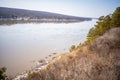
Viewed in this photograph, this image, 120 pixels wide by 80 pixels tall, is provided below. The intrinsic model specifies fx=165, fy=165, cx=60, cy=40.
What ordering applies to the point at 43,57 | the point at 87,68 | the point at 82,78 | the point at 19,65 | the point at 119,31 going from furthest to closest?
the point at 43,57 → the point at 19,65 → the point at 119,31 → the point at 87,68 → the point at 82,78

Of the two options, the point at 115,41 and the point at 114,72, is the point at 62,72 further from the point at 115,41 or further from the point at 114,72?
the point at 115,41

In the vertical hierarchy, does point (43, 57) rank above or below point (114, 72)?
below

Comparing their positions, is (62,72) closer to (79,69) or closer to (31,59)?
(79,69)

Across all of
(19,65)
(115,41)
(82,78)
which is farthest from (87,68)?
(19,65)

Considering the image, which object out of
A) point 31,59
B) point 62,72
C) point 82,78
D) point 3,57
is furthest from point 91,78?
point 3,57

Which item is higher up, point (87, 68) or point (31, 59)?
point (87, 68)

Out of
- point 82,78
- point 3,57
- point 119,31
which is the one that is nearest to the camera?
point 82,78

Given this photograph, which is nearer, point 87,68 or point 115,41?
point 87,68

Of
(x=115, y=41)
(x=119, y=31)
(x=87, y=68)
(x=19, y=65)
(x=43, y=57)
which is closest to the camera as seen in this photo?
(x=87, y=68)

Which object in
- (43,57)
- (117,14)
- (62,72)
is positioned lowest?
(43,57)
